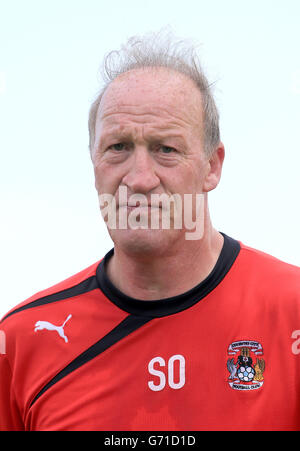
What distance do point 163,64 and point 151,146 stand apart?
2.32 ft

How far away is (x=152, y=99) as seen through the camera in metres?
3.48

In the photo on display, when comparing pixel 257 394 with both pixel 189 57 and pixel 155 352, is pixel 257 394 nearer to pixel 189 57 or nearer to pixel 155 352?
pixel 155 352

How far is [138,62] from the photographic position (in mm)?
3869

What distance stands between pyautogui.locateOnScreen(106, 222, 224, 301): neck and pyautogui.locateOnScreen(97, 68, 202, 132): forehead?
830 mm

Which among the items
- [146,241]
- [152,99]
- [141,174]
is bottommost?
[146,241]

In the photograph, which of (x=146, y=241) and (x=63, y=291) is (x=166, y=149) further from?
(x=63, y=291)

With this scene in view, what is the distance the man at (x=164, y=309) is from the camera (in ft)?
11.0

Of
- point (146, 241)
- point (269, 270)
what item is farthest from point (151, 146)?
point (269, 270)

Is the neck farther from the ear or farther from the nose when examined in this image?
the nose

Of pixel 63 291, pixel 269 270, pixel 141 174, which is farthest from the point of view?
pixel 63 291

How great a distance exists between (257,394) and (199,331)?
1.67 feet

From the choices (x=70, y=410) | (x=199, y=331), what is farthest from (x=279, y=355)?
(x=70, y=410)

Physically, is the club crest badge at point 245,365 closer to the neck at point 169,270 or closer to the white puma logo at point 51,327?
the neck at point 169,270

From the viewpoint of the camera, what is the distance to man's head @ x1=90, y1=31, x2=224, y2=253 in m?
3.38
